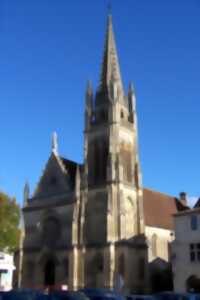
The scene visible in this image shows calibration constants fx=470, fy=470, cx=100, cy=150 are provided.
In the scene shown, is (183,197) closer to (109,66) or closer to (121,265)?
(121,265)

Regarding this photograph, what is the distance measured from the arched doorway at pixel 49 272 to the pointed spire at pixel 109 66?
81.2 feet

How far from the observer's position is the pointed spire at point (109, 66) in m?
66.1

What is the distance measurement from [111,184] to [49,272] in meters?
14.1

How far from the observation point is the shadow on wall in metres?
55.7

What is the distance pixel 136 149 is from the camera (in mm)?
63281

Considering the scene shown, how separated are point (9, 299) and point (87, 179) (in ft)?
129

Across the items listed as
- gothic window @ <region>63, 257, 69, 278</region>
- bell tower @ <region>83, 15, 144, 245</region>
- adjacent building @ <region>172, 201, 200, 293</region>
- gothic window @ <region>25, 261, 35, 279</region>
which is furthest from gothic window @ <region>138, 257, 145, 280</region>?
gothic window @ <region>25, 261, 35, 279</region>

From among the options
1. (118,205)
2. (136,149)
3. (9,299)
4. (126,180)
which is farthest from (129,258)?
(9,299)

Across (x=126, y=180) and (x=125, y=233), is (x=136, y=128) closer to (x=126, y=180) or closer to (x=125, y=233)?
(x=126, y=180)

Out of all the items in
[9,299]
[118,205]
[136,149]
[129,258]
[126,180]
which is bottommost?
[9,299]

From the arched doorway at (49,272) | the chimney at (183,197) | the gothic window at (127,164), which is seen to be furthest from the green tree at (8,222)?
the chimney at (183,197)

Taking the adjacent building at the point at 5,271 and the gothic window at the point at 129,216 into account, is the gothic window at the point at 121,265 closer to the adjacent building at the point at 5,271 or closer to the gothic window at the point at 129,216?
the gothic window at the point at 129,216

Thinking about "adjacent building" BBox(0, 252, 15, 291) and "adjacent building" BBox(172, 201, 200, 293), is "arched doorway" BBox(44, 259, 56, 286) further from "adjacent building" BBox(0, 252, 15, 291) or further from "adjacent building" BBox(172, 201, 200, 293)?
"adjacent building" BBox(172, 201, 200, 293)

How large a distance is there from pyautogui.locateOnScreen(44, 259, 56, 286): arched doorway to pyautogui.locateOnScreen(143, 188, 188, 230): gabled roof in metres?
13.1
